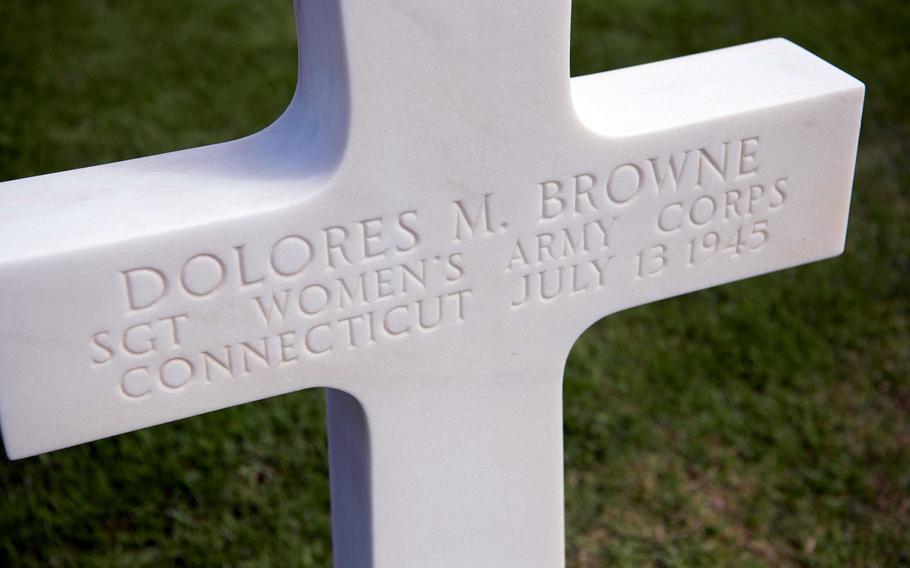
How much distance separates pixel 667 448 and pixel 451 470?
1.43 meters

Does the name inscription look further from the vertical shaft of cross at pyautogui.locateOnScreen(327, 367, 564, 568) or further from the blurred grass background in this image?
the blurred grass background

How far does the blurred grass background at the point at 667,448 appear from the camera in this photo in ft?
9.67

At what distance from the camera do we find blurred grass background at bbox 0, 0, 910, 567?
2.95 meters

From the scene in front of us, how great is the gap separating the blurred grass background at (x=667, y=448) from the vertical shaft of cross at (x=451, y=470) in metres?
0.92

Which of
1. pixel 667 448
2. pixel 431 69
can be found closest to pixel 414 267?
pixel 431 69

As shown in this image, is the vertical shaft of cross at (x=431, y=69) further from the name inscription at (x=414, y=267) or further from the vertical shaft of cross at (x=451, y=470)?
the vertical shaft of cross at (x=451, y=470)

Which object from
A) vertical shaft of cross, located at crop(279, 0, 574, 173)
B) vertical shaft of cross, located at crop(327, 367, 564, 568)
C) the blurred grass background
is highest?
vertical shaft of cross, located at crop(279, 0, 574, 173)

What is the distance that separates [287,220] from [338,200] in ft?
0.24

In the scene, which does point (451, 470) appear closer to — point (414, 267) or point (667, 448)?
point (414, 267)

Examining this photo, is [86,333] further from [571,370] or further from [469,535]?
[571,370]

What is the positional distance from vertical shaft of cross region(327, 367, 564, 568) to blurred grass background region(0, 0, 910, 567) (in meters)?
0.92

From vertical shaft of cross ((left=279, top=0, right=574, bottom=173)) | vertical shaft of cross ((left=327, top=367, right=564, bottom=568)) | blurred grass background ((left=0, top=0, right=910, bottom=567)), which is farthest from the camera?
blurred grass background ((left=0, top=0, right=910, bottom=567))

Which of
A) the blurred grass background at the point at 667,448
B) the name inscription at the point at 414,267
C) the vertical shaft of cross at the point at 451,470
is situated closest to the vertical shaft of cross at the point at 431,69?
the name inscription at the point at 414,267

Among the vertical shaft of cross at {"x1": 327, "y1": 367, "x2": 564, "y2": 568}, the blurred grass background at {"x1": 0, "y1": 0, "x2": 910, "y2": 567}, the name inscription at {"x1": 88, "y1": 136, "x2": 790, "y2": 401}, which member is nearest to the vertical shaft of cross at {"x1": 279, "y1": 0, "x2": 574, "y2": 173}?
the name inscription at {"x1": 88, "y1": 136, "x2": 790, "y2": 401}
